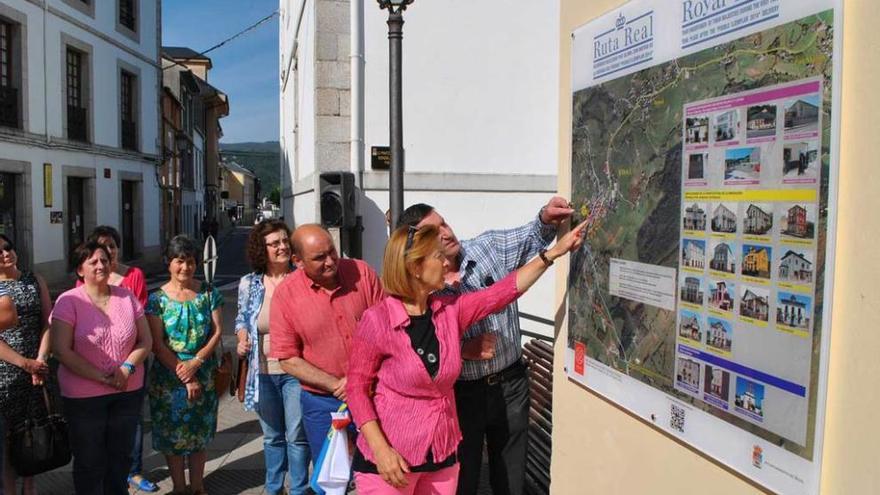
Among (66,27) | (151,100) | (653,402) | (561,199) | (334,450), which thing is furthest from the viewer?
(151,100)

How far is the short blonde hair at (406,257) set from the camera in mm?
2475

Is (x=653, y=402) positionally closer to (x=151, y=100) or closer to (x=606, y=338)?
(x=606, y=338)

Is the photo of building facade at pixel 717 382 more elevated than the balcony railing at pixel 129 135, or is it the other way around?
the balcony railing at pixel 129 135

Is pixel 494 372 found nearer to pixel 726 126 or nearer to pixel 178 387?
pixel 726 126

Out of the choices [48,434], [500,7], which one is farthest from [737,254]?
[500,7]

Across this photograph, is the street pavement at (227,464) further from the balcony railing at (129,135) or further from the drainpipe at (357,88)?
the balcony railing at (129,135)

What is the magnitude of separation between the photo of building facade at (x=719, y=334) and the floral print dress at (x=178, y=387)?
3334mm

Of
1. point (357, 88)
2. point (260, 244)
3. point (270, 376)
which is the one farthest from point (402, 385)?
point (357, 88)

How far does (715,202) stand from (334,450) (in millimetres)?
2063

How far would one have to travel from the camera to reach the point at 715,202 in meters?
1.74

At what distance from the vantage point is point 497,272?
317cm

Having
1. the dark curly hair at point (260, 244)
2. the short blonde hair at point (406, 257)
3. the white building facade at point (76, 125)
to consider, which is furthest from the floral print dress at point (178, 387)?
the white building facade at point (76, 125)

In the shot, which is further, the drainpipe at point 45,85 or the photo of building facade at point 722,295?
the drainpipe at point 45,85

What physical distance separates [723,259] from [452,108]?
7.59 metres
